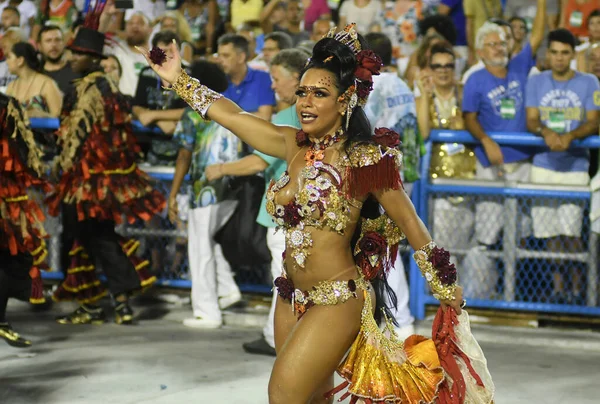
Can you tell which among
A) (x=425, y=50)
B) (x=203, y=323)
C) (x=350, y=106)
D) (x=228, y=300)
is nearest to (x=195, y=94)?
(x=350, y=106)

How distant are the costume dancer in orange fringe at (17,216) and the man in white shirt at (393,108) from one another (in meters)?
2.47

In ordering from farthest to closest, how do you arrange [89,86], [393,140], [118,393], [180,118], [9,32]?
[9,32] → [180,118] → [89,86] → [118,393] → [393,140]

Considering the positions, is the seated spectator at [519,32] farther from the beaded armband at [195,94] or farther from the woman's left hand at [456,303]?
the woman's left hand at [456,303]

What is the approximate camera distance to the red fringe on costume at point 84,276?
830cm

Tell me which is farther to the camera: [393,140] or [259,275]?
[259,275]

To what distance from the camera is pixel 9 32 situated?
10836mm

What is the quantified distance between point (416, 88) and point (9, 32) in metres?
4.77

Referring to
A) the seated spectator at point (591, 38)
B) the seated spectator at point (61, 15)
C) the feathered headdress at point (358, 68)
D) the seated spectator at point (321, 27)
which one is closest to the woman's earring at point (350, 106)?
the feathered headdress at point (358, 68)

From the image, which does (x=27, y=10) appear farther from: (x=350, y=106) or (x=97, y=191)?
(x=350, y=106)

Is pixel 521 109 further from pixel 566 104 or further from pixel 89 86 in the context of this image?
pixel 89 86

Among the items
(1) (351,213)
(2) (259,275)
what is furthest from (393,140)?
(2) (259,275)

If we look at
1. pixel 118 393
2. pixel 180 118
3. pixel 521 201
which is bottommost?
pixel 118 393

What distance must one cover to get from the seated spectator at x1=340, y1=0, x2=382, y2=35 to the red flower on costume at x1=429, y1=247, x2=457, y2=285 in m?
6.77

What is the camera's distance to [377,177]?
177 inches
